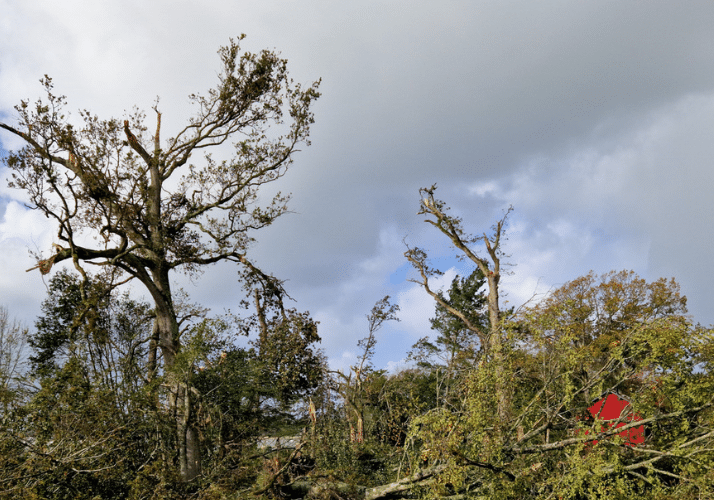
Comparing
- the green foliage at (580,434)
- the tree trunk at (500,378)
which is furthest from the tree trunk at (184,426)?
the tree trunk at (500,378)

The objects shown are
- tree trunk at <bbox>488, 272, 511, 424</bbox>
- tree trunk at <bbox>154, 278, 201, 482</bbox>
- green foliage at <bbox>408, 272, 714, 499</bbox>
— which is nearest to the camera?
green foliage at <bbox>408, 272, 714, 499</bbox>

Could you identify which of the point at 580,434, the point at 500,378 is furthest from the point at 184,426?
the point at 580,434

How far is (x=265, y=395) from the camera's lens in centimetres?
1473

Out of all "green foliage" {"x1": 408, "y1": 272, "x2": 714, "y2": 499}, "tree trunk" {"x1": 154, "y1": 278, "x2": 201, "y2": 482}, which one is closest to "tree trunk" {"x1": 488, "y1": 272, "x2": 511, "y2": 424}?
"green foliage" {"x1": 408, "y1": 272, "x2": 714, "y2": 499}

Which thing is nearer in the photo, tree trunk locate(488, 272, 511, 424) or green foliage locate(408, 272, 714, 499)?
green foliage locate(408, 272, 714, 499)

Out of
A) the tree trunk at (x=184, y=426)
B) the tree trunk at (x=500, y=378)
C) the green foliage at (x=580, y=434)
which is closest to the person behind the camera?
the green foliage at (x=580, y=434)

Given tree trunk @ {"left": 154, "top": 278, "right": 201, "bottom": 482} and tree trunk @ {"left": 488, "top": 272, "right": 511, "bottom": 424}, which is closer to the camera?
tree trunk @ {"left": 488, "top": 272, "right": 511, "bottom": 424}

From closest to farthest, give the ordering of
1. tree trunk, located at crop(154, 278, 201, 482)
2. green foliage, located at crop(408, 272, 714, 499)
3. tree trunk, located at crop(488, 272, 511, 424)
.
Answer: green foliage, located at crop(408, 272, 714, 499)
tree trunk, located at crop(488, 272, 511, 424)
tree trunk, located at crop(154, 278, 201, 482)

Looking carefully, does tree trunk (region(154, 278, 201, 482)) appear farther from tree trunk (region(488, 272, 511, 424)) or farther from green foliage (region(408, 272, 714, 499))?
tree trunk (region(488, 272, 511, 424))

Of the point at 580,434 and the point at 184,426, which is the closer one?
the point at 580,434

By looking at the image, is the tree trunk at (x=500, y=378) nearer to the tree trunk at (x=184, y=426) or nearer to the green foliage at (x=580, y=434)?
the green foliage at (x=580, y=434)

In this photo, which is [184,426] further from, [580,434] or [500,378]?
[580,434]

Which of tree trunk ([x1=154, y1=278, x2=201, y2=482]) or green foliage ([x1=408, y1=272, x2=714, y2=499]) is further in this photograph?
tree trunk ([x1=154, y1=278, x2=201, y2=482])

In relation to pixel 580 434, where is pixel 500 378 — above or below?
above
